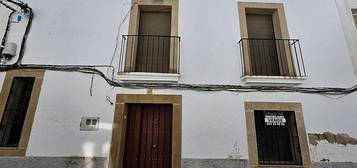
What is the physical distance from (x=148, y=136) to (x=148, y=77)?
1.23m

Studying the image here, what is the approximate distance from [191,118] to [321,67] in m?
3.17

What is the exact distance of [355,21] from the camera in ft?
16.1

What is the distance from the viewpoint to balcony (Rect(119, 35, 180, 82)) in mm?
4059

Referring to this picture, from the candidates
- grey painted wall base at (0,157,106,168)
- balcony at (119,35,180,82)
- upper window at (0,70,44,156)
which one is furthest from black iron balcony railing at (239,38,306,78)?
upper window at (0,70,44,156)

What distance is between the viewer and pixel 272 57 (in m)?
4.70

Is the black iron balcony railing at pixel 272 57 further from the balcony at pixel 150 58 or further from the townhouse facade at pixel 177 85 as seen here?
the balcony at pixel 150 58

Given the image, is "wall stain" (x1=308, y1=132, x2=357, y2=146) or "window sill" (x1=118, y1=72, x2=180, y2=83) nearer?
"wall stain" (x1=308, y1=132, x2=357, y2=146)

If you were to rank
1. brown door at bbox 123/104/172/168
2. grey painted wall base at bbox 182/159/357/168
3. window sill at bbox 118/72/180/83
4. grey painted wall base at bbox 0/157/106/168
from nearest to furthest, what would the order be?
grey painted wall base at bbox 0/157/106/168
grey painted wall base at bbox 182/159/357/168
brown door at bbox 123/104/172/168
window sill at bbox 118/72/180/83

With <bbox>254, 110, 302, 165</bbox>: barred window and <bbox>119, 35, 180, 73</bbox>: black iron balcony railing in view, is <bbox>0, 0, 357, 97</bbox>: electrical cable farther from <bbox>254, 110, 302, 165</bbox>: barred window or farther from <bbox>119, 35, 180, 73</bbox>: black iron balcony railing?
<bbox>254, 110, 302, 165</bbox>: barred window

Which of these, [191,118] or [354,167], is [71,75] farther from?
[354,167]

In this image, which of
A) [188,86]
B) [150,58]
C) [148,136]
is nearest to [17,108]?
[148,136]

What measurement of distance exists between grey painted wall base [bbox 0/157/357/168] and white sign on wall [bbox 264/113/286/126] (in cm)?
94

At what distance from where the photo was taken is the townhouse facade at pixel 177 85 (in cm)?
384

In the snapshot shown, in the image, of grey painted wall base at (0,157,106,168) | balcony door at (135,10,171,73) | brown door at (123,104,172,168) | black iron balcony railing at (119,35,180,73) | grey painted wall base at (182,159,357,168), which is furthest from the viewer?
balcony door at (135,10,171,73)
